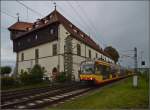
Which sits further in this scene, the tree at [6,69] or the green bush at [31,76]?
the tree at [6,69]

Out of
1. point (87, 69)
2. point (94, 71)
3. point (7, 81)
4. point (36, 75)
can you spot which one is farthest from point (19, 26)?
point (94, 71)

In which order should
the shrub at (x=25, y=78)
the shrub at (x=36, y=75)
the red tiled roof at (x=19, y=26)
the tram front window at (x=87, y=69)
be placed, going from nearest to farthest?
the tram front window at (x=87, y=69)
the shrub at (x=25, y=78)
the shrub at (x=36, y=75)
the red tiled roof at (x=19, y=26)

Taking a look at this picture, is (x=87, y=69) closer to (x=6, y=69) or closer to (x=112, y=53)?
(x=6, y=69)

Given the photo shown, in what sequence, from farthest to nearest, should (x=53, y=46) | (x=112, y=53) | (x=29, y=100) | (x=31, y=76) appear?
1. (x=112, y=53)
2. (x=53, y=46)
3. (x=31, y=76)
4. (x=29, y=100)

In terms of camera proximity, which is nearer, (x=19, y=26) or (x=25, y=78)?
(x=25, y=78)

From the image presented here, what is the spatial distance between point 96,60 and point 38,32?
2723 cm

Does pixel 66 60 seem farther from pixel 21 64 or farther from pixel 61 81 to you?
pixel 21 64

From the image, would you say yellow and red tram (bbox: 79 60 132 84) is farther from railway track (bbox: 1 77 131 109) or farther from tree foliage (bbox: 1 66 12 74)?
tree foliage (bbox: 1 66 12 74)

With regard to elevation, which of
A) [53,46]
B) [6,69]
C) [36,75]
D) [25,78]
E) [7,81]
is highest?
[53,46]

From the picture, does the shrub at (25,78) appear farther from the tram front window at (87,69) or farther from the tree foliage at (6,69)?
the tree foliage at (6,69)

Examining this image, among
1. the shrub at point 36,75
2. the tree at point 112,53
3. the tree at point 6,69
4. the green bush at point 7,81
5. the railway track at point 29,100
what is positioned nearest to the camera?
the railway track at point 29,100

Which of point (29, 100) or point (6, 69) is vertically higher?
point (6, 69)

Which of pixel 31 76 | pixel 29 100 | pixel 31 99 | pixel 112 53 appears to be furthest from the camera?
pixel 112 53

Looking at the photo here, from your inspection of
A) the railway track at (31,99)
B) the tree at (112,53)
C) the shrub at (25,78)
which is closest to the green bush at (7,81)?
the shrub at (25,78)
